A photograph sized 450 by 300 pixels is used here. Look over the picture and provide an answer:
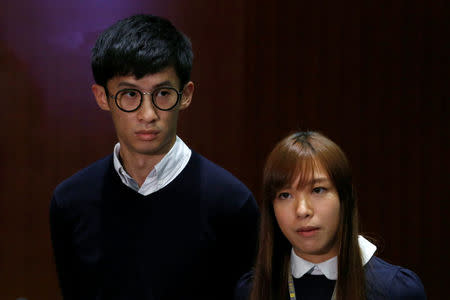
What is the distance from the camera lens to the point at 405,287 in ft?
5.51

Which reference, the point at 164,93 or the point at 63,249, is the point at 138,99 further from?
the point at 63,249

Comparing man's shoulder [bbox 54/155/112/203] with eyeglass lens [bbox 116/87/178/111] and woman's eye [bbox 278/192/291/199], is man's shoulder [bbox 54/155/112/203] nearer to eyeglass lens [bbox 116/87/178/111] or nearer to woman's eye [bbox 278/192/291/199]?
eyeglass lens [bbox 116/87/178/111]

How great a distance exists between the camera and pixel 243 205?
2.07m

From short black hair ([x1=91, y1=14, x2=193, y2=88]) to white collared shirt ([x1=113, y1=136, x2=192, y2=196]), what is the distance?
23cm

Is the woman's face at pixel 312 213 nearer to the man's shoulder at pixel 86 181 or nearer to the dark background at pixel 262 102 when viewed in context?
the man's shoulder at pixel 86 181

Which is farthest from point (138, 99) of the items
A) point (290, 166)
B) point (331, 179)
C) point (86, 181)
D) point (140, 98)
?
point (331, 179)

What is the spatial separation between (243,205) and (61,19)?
129cm

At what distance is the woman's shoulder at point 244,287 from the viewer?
6.12 feet

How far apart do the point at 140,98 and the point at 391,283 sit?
2.99 ft

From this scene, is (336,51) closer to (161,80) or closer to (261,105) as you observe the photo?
(261,105)

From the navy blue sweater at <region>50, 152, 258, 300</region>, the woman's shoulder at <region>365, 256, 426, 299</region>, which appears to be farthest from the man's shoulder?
the woman's shoulder at <region>365, 256, 426, 299</region>

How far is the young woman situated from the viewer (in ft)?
5.47

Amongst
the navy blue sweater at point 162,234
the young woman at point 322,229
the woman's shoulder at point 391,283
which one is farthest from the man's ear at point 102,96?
the woman's shoulder at point 391,283

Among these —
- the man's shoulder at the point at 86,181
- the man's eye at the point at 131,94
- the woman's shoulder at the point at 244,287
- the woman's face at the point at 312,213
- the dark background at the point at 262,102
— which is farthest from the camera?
the dark background at the point at 262,102
